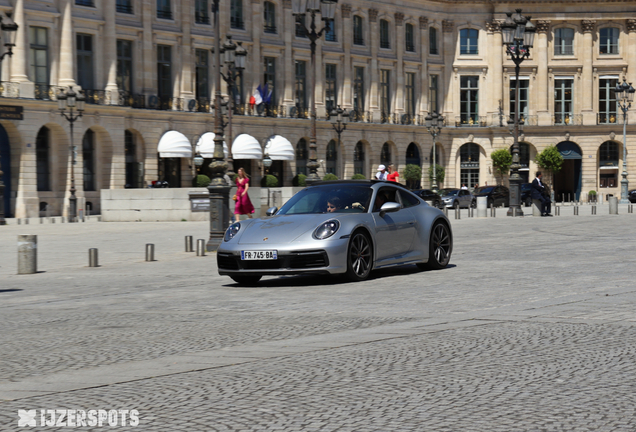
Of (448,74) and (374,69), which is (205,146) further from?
(448,74)

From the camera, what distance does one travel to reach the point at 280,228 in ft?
44.5

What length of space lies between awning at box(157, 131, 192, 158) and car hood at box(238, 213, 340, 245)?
1711 inches

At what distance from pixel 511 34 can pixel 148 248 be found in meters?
22.6

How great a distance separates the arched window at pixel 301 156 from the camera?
217 ft

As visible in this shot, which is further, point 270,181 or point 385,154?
point 385,154

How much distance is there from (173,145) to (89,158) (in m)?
5.23

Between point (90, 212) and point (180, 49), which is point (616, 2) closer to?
point (180, 49)

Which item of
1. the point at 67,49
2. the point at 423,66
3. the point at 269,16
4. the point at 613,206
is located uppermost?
the point at 269,16

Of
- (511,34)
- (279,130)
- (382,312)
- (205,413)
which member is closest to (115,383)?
(205,413)

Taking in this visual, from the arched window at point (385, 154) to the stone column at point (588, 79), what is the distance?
16.5 m

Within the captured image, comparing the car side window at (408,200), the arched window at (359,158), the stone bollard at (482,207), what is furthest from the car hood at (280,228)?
the arched window at (359,158)

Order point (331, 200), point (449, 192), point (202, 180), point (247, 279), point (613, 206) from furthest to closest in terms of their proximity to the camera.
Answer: point (449, 192), point (202, 180), point (613, 206), point (331, 200), point (247, 279)

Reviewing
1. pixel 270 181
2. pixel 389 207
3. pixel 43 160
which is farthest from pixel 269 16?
pixel 389 207

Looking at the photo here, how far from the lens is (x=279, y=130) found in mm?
64438
